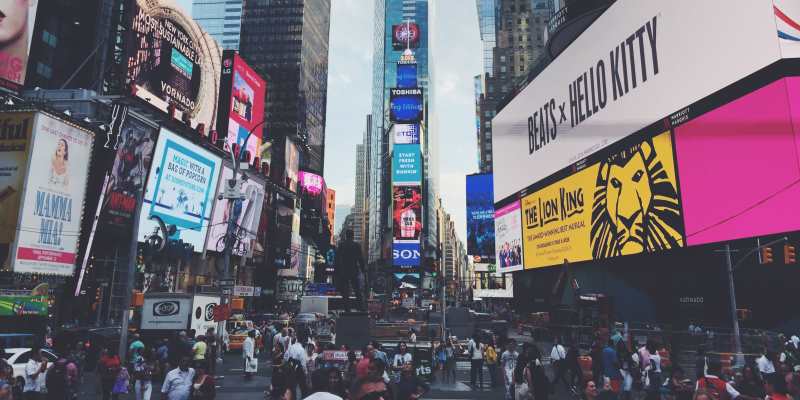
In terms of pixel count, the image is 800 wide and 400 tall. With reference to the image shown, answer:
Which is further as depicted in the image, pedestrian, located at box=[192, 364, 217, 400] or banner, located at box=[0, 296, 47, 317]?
banner, located at box=[0, 296, 47, 317]

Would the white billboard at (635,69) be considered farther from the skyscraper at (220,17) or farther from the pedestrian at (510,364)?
the skyscraper at (220,17)

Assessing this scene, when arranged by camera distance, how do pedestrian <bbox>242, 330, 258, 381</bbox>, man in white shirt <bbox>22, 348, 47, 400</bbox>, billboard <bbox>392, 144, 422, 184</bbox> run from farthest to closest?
billboard <bbox>392, 144, 422, 184</bbox>, pedestrian <bbox>242, 330, 258, 381</bbox>, man in white shirt <bbox>22, 348, 47, 400</bbox>

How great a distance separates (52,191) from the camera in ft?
99.8

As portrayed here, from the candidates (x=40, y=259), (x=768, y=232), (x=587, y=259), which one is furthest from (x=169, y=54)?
(x=768, y=232)

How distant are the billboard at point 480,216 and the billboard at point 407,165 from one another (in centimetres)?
1430

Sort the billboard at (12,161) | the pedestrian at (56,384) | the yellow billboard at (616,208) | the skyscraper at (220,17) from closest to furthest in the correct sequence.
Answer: the pedestrian at (56,384)
the yellow billboard at (616,208)
the billboard at (12,161)
the skyscraper at (220,17)

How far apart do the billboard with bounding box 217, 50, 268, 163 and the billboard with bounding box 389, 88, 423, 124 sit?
133 ft

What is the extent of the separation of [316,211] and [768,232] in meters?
103

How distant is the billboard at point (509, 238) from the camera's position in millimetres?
35969

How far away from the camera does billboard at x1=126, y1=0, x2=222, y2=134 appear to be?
4153cm

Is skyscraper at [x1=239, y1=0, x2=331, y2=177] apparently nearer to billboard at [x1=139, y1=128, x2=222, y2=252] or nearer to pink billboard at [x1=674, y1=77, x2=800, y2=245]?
billboard at [x1=139, y1=128, x2=222, y2=252]

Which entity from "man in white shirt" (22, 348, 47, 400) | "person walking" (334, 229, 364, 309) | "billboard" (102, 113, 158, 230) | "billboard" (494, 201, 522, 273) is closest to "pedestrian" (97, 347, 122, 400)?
"man in white shirt" (22, 348, 47, 400)

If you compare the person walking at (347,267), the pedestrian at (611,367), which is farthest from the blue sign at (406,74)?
the pedestrian at (611,367)

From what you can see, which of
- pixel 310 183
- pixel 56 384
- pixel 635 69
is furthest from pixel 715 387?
pixel 310 183
